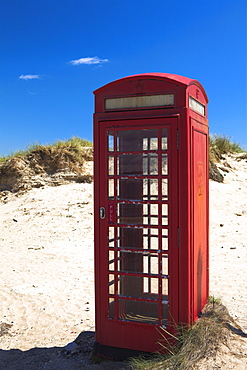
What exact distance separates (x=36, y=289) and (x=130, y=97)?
16.0ft

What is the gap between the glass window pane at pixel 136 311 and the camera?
4719 millimetres

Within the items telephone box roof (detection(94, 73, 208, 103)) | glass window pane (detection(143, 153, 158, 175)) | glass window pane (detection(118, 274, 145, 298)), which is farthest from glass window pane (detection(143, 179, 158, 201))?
telephone box roof (detection(94, 73, 208, 103))

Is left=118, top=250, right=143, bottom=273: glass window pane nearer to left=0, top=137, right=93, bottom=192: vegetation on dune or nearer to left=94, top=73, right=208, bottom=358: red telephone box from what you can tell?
left=94, top=73, right=208, bottom=358: red telephone box

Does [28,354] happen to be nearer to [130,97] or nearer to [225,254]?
[130,97]

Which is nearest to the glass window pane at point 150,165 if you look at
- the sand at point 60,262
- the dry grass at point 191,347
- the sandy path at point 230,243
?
the dry grass at point 191,347

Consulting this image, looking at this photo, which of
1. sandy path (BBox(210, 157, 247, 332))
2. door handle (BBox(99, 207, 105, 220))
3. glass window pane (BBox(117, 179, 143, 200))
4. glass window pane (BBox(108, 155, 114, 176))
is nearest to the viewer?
door handle (BBox(99, 207, 105, 220))

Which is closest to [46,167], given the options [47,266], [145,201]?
[47,266]

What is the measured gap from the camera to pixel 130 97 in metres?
4.43

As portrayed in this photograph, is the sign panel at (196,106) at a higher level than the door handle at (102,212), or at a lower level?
higher

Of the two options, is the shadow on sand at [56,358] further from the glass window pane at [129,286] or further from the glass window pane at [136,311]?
the glass window pane at [129,286]

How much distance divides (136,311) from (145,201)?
155 centimetres

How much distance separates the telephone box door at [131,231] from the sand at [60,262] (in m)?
0.71

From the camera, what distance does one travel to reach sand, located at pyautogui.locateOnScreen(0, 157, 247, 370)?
19.4 feet

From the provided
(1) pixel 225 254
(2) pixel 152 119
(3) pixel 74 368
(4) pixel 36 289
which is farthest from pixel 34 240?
(2) pixel 152 119
